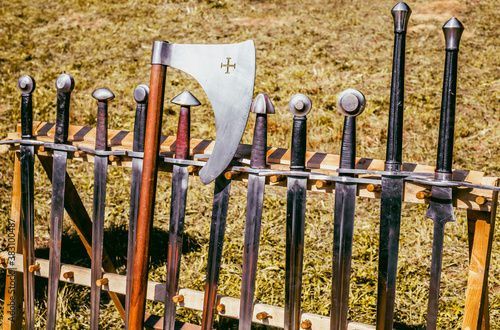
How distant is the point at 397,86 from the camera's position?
6.00 feet

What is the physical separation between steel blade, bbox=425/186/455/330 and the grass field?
1389 millimetres

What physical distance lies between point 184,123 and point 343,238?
0.84 meters

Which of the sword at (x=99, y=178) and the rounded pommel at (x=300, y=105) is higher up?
the rounded pommel at (x=300, y=105)

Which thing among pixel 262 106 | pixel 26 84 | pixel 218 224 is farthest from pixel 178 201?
pixel 26 84

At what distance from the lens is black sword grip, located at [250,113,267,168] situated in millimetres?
2029

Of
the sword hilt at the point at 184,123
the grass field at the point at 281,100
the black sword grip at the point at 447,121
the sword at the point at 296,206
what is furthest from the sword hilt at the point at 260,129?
the grass field at the point at 281,100

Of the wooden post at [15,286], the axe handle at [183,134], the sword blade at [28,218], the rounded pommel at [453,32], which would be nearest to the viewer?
the rounded pommel at [453,32]

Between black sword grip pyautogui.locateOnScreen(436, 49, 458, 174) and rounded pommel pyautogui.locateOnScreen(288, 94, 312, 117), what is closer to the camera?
black sword grip pyautogui.locateOnScreen(436, 49, 458, 174)

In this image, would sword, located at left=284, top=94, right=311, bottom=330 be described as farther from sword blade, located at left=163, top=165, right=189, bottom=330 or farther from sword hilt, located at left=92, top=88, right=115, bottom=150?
sword hilt, located at left=92, top=88, right=115, bottom=150

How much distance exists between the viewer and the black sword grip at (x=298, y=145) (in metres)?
1.99

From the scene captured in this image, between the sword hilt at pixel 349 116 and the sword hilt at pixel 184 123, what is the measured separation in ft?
2.06

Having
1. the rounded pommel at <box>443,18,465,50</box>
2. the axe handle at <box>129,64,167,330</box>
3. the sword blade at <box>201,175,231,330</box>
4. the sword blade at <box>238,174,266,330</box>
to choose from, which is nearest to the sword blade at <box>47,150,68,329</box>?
the axe handle at <box>129,64,167,330</box>

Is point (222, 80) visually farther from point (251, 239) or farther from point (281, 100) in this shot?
point (281, 100)

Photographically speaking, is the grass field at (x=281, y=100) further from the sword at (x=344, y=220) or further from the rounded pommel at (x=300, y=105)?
the rounded pommel at (x=300, y=105)
